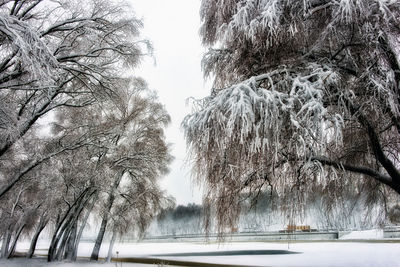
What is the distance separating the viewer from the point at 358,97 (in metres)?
5.06

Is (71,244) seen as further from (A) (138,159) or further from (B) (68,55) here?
(B) (68,55)

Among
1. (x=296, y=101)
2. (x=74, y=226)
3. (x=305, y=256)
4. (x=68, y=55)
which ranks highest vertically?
(x=68, y=55)

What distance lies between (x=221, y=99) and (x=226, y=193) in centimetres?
158

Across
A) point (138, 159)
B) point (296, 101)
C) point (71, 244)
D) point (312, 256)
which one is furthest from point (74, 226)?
point (296, 101)

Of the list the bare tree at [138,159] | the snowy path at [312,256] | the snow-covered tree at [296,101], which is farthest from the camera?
the bare tree at [138,159]

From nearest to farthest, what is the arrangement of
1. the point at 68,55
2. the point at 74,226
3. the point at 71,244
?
1. the point at 68,55
2. the point at 74,226
3. the point at 71,244

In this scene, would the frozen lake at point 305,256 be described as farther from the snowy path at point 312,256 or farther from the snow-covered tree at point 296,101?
the snow-covered tree at point 296,101

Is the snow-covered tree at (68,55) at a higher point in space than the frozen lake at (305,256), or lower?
higher

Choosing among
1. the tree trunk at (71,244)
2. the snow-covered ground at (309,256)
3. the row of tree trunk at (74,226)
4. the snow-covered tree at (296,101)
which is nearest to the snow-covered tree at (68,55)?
the snow-covered tree at (296,101)

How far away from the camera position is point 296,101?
14.2 ft

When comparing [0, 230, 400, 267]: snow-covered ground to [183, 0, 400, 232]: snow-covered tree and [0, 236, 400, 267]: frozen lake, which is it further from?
[183, 0, 400, 232]: snow-covered tree

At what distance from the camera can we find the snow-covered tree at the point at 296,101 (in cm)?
412

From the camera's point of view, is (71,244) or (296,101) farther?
(71,244)

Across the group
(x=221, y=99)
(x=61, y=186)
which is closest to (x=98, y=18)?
(x=221, y=99)
